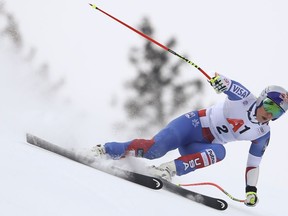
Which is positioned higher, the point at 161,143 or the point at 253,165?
the point at 161,143

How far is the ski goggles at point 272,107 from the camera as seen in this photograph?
14.4ft

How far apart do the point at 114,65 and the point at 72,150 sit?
19.6 metres

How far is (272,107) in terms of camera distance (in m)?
4.39

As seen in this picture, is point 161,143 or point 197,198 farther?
point 161,143

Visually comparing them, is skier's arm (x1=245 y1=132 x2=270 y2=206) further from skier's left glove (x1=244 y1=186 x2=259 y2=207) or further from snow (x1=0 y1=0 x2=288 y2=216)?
snow (x1=0 y1=0 x2=288 y2=216)

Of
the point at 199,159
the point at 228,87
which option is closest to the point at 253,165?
the point at 199,159

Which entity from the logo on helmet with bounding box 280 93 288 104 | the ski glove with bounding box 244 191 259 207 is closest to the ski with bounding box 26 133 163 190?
the ski glove with bounding box 244 191 259 207

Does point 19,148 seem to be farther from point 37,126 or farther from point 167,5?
point 167,5

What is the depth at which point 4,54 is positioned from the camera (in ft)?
41.5

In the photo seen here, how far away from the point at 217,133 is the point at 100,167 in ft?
4.02

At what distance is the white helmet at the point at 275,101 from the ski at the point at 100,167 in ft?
3.92

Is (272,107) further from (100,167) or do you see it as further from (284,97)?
(100,167)

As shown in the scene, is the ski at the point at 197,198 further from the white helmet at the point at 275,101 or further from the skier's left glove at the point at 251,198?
the white helmet at the point at 275,101

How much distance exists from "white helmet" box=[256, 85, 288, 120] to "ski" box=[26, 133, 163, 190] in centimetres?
120
